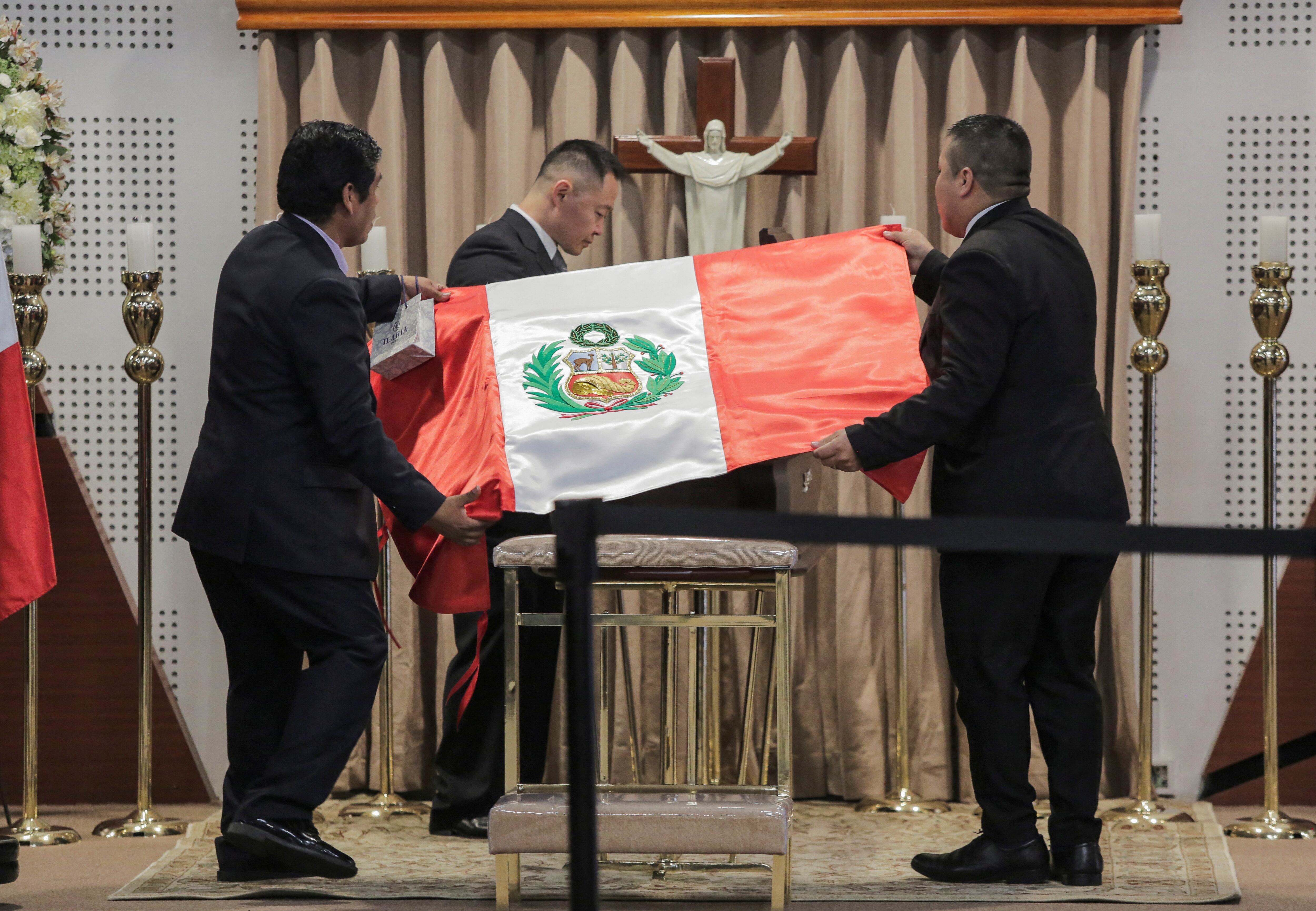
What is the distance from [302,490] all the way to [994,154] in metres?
1.60

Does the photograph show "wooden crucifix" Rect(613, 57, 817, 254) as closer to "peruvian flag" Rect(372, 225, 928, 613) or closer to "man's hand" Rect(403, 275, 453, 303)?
"peruvian flag" Rect(372, 225, 928, 613)

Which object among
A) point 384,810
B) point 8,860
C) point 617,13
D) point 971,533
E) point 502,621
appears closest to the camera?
point 971,533

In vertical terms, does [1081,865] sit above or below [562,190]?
below

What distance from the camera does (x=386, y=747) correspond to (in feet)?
12.7

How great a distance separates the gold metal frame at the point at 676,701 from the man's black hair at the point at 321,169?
87cm

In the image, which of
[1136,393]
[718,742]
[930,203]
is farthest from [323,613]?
[1136,393]

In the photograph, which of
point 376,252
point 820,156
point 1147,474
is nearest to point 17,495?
point 376,252

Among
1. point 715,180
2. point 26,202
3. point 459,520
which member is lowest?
point 459,520

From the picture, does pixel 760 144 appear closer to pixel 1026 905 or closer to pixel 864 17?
pixel 864 17

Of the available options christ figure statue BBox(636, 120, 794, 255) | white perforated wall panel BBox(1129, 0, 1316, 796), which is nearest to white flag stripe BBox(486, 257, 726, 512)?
christ figure statue BBox(636, 120, 794, 255)

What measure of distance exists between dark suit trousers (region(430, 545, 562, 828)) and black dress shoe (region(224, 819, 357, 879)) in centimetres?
53

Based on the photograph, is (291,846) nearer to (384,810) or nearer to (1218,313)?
(384,810)

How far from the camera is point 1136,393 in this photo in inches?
166

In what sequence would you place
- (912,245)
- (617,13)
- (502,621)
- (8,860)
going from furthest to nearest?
(617,13) → (502,621) → (912,245) → (8,860)
